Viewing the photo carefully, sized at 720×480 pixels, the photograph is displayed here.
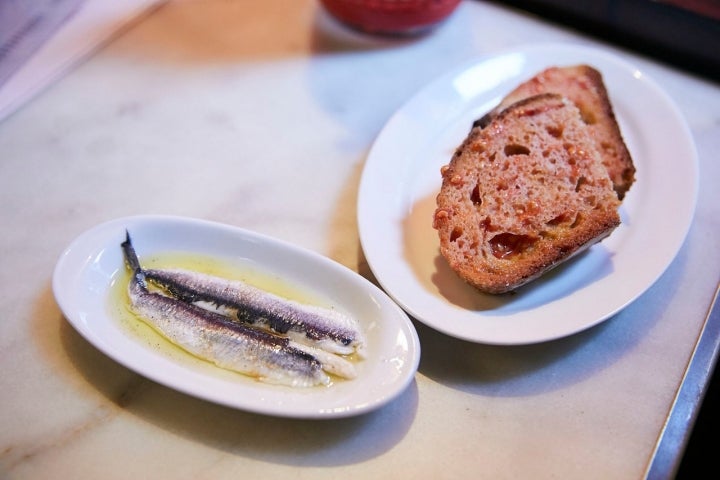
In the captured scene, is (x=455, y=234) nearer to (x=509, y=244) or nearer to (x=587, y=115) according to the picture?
(x=509, y=244)

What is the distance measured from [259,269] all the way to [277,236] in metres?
0.21

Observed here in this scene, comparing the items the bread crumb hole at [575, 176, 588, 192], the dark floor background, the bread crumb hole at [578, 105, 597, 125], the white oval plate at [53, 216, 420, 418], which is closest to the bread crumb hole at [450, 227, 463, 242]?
the white oval plate at [53, 216, 420, 418]

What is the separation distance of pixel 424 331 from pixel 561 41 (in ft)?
4.86

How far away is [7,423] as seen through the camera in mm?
1446

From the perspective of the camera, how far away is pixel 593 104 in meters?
1.95

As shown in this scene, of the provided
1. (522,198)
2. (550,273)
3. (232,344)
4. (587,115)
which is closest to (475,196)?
(522,198)

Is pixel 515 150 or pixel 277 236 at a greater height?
pixel 515 150

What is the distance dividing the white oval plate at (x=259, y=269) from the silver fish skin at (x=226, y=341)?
28mm

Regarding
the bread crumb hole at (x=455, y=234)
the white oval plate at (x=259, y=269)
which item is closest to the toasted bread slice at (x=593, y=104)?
the bread crumb hole at (x=455, y=234)

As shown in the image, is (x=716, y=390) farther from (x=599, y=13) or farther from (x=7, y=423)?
(x=7, y=423)

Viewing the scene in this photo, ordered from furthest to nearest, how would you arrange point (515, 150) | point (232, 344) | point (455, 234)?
point (515, 150), point (455, 234), point (232, 344)

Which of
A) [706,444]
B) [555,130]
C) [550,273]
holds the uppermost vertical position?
[555,130]

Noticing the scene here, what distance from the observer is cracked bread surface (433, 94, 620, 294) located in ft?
5.16

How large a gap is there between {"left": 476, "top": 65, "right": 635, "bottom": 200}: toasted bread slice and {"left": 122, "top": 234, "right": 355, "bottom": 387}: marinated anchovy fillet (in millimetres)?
844
